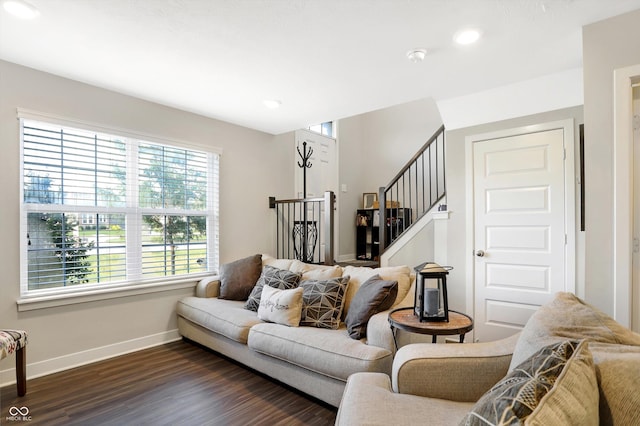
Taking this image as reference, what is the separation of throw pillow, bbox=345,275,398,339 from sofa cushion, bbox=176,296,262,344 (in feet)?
2.86

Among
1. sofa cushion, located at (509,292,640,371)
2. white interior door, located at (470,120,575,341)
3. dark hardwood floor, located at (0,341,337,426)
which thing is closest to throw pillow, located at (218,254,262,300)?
dark hardwood floor, located at (0,341,337,426)

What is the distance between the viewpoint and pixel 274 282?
10.3 ft

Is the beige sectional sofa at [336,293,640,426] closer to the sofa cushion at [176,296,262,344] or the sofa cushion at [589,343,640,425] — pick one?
the sofa cushion at [589,343,640,425]

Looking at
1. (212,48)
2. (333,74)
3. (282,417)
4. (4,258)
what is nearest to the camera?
(282,417)

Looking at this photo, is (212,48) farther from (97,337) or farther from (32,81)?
(97,337)

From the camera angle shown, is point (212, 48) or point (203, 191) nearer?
point (212, 48)

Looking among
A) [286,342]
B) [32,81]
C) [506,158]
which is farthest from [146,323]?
[506,158]

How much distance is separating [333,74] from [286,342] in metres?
2.08

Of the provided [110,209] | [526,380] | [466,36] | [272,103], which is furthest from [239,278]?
[526,380]

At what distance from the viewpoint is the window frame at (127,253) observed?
2.72 meters

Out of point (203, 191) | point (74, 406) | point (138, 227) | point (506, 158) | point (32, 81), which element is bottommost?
point (74, 406)

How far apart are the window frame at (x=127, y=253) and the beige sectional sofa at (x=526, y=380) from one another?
99.5 inches

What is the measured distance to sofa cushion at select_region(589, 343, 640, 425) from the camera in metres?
0.90

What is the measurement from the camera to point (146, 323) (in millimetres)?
3412
